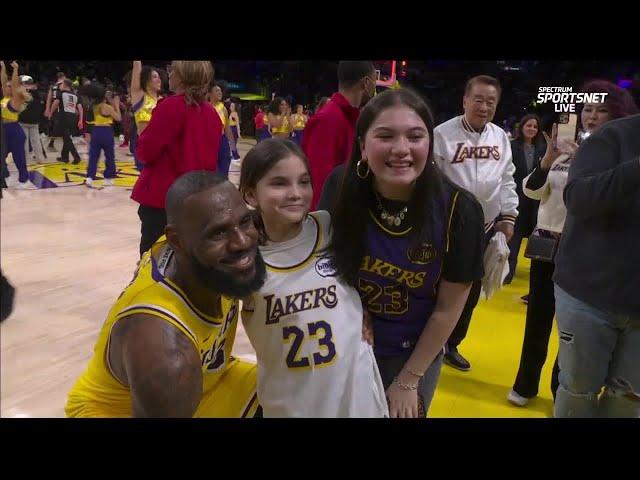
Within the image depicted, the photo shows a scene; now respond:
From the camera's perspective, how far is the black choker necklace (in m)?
1.42

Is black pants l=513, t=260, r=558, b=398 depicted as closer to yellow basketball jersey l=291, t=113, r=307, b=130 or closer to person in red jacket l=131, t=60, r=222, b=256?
person in red jacket l=131, t=60, r=222, b=256

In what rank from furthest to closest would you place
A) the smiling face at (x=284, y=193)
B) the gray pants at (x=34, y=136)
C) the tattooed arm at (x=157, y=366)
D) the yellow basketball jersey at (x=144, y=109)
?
the gray pants at (x=34, y=136), the yellow basketball jersey at (x=144, y=109), the smiling face at (x=284, y=193), the tattooed arm at (x=157, y=366)

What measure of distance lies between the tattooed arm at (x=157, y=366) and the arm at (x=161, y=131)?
1.49 m

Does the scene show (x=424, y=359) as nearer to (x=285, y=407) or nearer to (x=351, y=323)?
(x=351, y=323)

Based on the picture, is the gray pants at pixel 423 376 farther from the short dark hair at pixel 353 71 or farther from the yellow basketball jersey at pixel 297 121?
the yellow basketball jersey at pixel 297 121

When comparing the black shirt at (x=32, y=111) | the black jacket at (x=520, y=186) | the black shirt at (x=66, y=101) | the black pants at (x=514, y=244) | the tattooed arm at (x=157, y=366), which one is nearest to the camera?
the tattooed arm at (x=157, y=366)

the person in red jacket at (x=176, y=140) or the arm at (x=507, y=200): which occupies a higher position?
the person in red jacket at (x=176, y=140)

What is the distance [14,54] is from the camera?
1569 mm

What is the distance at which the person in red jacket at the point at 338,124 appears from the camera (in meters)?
2.63

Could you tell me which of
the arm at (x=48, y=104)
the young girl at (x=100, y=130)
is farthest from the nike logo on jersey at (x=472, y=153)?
the arm at (x=48, y=104)

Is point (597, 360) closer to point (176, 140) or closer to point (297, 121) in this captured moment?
point (176, 140)

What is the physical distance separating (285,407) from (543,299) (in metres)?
1.62

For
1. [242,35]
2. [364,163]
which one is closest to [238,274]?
[364,163]

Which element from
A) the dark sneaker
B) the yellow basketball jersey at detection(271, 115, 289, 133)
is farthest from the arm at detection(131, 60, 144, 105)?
the yellow basketball jersey at detection(271, 115, 289, 133)
